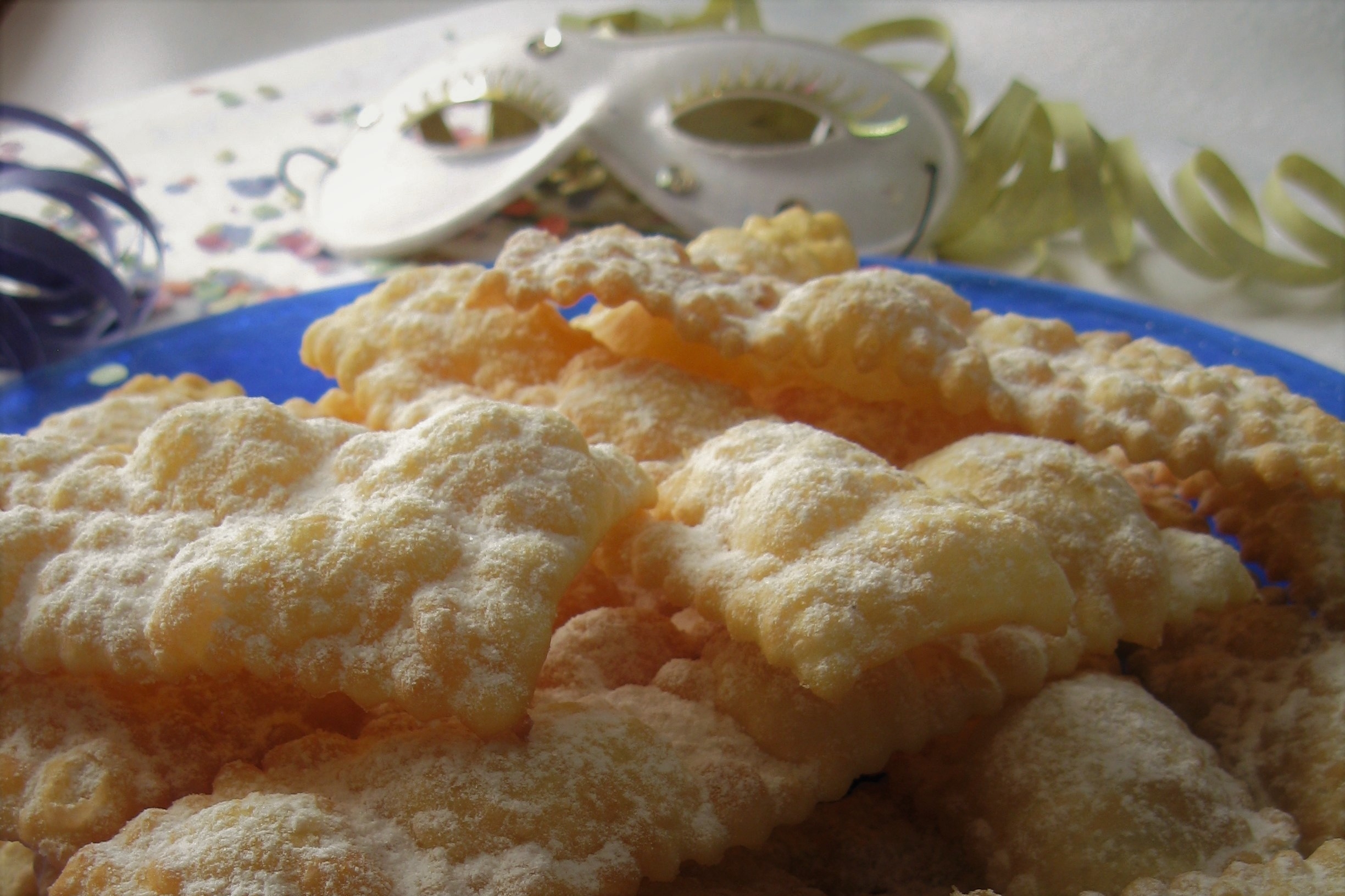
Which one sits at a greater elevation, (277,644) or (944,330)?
(944,330)

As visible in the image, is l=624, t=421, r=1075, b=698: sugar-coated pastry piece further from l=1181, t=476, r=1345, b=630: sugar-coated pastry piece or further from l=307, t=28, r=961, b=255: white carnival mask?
l=307, t=28, r=961, b=255: white carnival mask

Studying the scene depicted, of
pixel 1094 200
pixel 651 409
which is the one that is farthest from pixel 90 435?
pixel 1094 200

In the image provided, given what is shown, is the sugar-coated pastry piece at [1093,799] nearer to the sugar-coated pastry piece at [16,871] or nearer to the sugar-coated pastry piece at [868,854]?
the sugar-coated pastry piece at [868,854]

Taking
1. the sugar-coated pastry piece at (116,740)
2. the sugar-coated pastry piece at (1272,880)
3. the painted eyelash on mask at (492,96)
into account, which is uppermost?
the painted eyelash on mask at (492,96)

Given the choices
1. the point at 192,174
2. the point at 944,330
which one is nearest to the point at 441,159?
the point at 192,174

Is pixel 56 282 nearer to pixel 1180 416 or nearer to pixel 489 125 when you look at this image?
pixel 489 125

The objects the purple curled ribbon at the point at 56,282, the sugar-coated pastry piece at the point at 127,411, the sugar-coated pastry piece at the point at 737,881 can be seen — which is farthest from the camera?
the purple curled ribbon at the point at 56,282

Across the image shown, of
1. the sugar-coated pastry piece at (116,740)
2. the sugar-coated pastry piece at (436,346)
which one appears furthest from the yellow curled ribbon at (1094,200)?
the sugar-coated pastry piece at (116,740)

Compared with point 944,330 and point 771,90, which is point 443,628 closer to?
point 944,330
